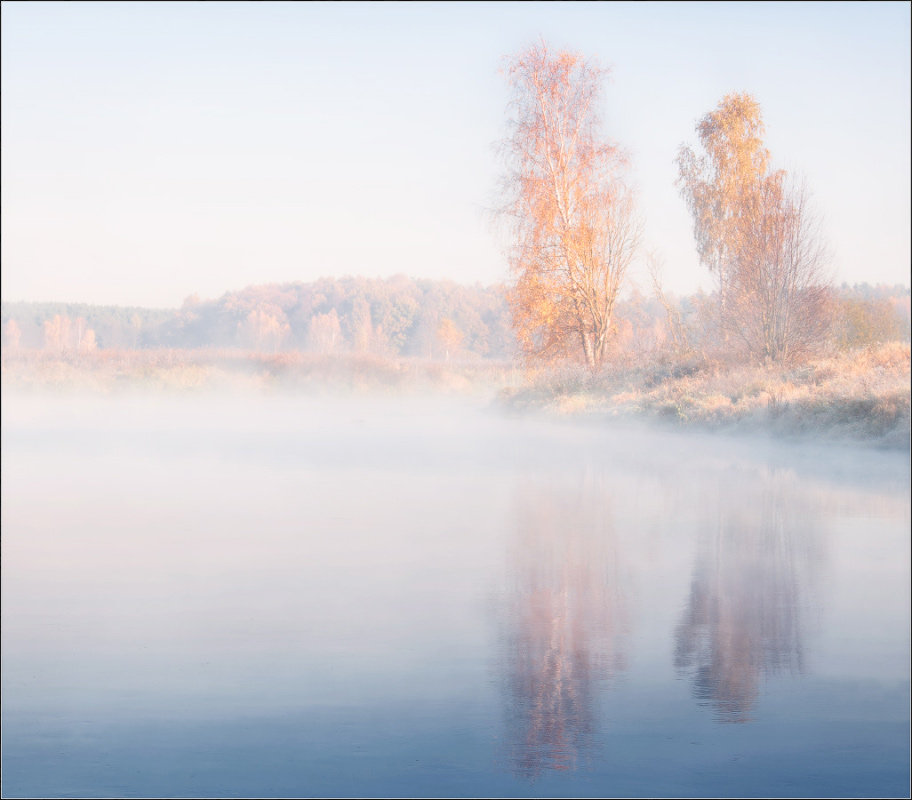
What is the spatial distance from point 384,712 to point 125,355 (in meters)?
20.2

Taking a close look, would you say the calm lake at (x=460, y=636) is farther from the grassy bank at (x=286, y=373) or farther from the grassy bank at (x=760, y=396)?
the grassy bank at (x=286, y=373)

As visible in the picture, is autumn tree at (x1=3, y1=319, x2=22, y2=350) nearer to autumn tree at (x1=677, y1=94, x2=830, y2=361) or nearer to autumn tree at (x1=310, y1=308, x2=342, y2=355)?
autumn tree at (x1=677, y1=94, x2=830, y2=361)

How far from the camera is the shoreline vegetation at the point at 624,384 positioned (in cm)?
1489

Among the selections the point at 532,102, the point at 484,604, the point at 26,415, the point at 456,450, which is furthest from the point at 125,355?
the point at 484,604

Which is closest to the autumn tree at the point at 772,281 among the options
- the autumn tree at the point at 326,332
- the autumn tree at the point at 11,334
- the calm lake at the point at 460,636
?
the calm lake at the point at 460,636

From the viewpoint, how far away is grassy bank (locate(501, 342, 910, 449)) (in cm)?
1441

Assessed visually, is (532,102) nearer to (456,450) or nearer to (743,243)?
(743,243)

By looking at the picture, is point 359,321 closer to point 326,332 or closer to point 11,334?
point 326,332

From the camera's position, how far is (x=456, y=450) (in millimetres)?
16859

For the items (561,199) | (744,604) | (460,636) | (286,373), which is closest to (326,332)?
(286,373)

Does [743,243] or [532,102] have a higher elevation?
[532,102]

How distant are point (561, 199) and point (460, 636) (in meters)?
21.7

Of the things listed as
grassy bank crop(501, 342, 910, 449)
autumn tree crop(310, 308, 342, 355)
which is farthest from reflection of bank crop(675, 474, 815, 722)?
autumn tree crop(310, 308, 342, 355)

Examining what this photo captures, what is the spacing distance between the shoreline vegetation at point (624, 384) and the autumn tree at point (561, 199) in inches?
97.7
